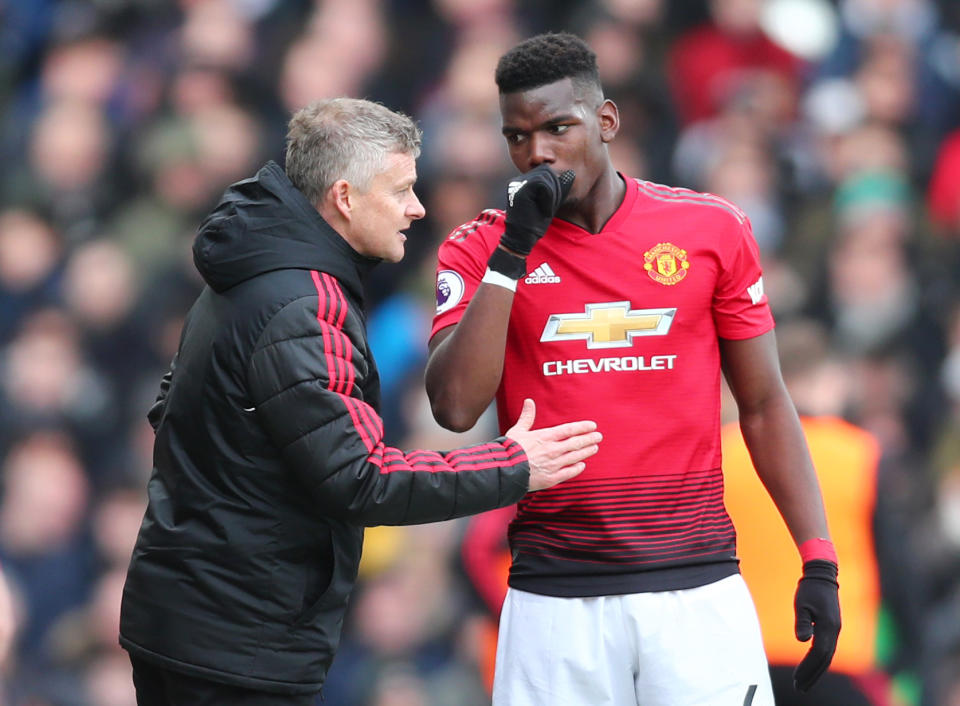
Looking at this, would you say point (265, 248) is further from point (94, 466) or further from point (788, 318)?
point (788, 318)

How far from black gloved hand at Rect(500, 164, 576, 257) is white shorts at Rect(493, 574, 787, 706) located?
763 millimetres

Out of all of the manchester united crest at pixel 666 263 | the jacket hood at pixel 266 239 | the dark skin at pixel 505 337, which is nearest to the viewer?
the jacket hood at pixel 266 239

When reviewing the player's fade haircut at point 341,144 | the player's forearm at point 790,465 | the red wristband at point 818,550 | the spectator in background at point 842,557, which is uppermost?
the player's fade haircut at point 341,144

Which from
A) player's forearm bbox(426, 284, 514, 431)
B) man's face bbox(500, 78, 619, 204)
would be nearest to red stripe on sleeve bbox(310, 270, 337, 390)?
player's forearm bbox(426, 284, 514, 431)

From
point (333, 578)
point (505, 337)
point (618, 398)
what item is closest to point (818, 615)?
point (618, 398)

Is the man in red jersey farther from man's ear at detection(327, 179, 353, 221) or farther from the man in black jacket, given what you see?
man's ear at detection(327, 179, 353, 221)

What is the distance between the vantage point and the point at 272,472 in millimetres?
2865

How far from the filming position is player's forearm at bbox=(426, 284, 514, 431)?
2.96 metres

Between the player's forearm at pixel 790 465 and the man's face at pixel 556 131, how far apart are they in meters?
0.64

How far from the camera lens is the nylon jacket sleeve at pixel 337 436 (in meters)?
2.77

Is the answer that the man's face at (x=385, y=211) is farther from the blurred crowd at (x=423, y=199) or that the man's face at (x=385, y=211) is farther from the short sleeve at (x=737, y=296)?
the blurred crowd at (x=423, y=199)

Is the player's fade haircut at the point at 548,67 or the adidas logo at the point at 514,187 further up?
the player's fade haircut at the point at 548,67

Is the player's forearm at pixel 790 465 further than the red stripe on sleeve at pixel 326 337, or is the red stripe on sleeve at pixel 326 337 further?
the player's forearm at pixel 790 465

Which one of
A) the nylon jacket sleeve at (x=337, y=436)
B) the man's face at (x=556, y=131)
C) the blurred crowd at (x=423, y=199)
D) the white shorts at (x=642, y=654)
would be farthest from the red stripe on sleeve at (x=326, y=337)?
the blurred crowd at (x=423, y=199)
